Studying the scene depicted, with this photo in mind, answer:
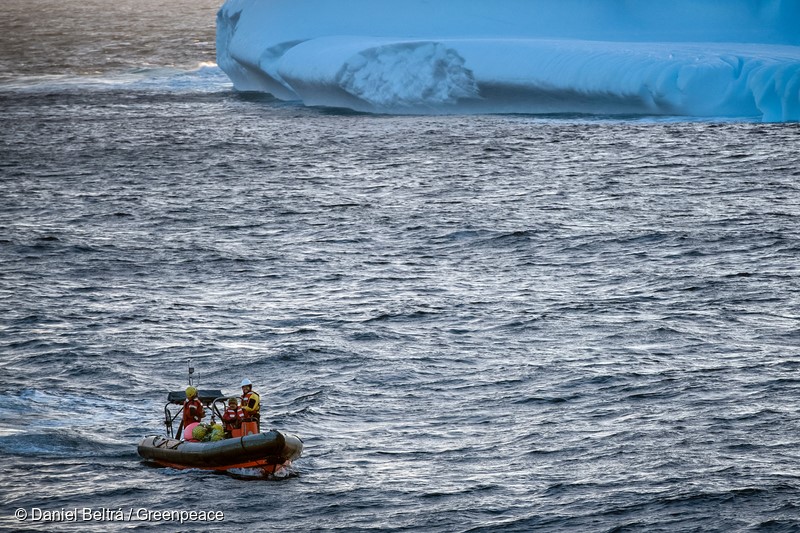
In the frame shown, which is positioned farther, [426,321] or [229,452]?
[426,321]

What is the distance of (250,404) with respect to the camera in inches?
699

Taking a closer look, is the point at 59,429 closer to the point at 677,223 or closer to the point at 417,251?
the point at 417,251

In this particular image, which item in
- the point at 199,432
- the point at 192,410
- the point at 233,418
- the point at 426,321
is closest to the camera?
the point at 233,418

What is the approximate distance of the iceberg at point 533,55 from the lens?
→ 1649 inches

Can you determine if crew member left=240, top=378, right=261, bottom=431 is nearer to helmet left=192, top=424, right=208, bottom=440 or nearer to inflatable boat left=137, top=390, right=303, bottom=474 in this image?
inflatable boat left=137, top=390, right=303, bottom=474

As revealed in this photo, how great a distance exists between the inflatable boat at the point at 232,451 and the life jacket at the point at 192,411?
324mm

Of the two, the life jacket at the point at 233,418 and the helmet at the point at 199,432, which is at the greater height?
the life jacket at the point at 233,418

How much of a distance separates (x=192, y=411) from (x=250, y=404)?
3.41ft

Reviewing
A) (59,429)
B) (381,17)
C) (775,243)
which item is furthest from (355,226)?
(381,17)

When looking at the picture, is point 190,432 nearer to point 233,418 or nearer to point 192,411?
point 192,411

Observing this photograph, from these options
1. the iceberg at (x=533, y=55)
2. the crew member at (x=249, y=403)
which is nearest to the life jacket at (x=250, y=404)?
the crew member at (x=249, y=403)

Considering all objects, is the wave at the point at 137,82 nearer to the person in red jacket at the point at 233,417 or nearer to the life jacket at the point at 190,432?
the life jacket at the point at 190,432

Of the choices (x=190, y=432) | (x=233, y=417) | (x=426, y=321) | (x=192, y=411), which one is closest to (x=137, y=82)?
(x=426, y=321)

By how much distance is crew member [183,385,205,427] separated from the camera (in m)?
18.2
